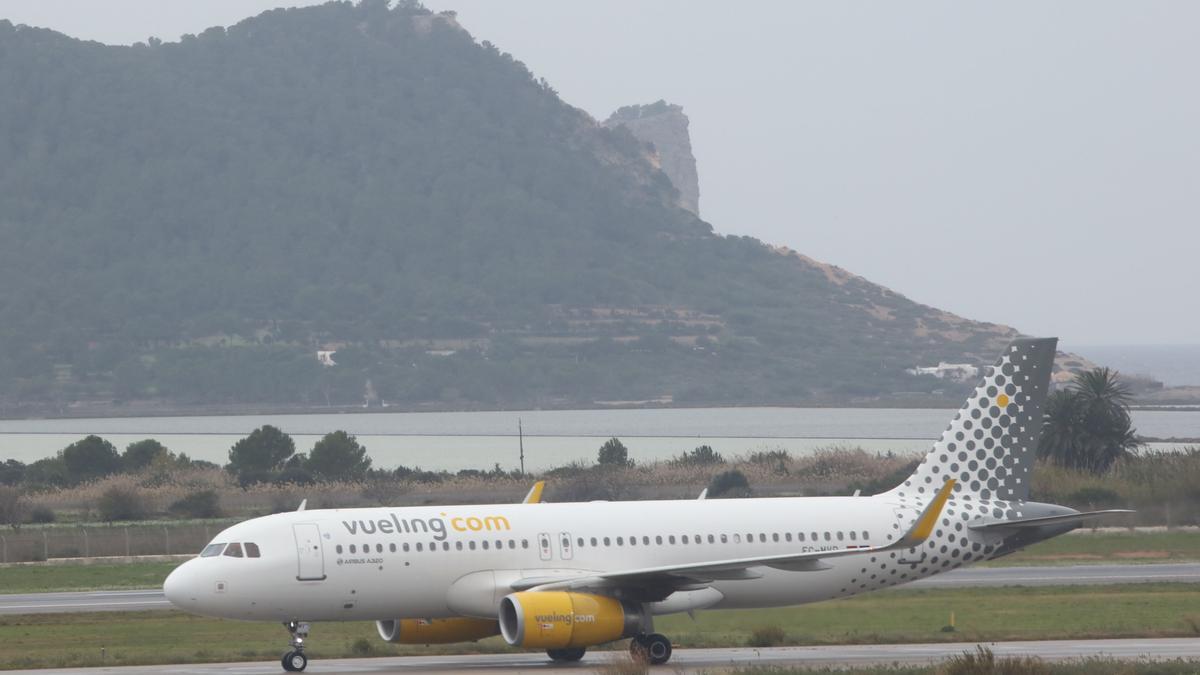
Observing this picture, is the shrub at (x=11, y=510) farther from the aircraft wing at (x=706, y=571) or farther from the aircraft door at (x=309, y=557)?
the aircraft wing at (x=706, y=571)

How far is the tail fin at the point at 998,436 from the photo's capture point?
41812 mm

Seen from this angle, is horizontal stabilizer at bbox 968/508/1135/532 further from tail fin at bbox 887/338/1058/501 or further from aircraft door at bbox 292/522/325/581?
aircraft door at bbox 292/522/325/581

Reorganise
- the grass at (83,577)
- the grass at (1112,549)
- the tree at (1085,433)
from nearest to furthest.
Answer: the grass at (83,577)
the grass at (1112,549)
the tree at (1085,433)

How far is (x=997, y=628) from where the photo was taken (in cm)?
4278

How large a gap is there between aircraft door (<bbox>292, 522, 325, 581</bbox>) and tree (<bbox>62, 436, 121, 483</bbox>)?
72.7 m

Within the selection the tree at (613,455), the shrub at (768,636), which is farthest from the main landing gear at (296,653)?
the tree at (613,455)

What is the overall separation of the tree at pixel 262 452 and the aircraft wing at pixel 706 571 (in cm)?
6908

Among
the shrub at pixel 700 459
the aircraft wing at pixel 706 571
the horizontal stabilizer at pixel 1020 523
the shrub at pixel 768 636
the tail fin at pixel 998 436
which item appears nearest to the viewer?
the aircraft wing at pixel 706 571

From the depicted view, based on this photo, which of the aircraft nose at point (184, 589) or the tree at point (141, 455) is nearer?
the aircraft nose at point (184, 589)

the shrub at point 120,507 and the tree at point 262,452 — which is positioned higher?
the tree at point 262,452

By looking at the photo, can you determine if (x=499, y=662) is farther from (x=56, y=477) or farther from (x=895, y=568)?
(x=56, y=477)

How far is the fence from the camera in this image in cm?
7138

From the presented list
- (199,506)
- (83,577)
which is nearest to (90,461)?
(199,506)

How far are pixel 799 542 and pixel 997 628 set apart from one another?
5.93 meters
